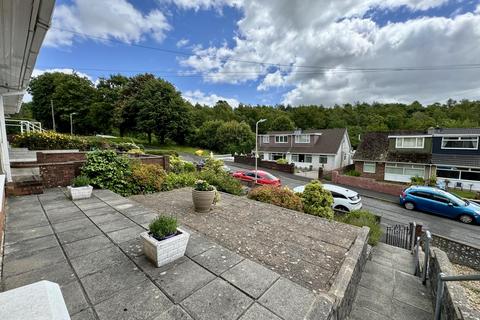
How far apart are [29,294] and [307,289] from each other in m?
2.68

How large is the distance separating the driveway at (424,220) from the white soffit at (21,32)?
46.3 feet

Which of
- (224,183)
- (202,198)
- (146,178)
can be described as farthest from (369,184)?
(146,178)

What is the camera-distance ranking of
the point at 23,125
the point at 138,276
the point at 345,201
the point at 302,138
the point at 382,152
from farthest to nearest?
the point at 302,138, the point at 382,152, the point at 23,125, the point at 345,201, the point at 138,276

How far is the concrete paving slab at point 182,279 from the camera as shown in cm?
235

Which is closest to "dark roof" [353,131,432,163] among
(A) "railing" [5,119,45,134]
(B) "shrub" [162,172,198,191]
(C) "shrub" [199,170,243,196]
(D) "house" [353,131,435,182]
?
(D) "house" [353,131,435,182]

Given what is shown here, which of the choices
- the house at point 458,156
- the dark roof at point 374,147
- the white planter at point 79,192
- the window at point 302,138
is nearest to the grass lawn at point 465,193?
the house at point 458,156

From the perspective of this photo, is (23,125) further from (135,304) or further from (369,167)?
(369,167)

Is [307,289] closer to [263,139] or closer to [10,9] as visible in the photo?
[10,9]

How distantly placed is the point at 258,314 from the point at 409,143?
2346 cm

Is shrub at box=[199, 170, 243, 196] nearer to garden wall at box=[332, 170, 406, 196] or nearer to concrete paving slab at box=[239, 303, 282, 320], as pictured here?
concrete paving slab at box=[239, 303, 282, 320]

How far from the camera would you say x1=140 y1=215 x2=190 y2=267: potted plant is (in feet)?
9.12

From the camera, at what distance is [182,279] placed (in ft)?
8.48

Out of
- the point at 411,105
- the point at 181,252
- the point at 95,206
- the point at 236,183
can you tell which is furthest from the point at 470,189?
the point at 411,105

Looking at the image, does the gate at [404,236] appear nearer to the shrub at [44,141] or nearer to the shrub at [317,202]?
the shrub at [317,202]
